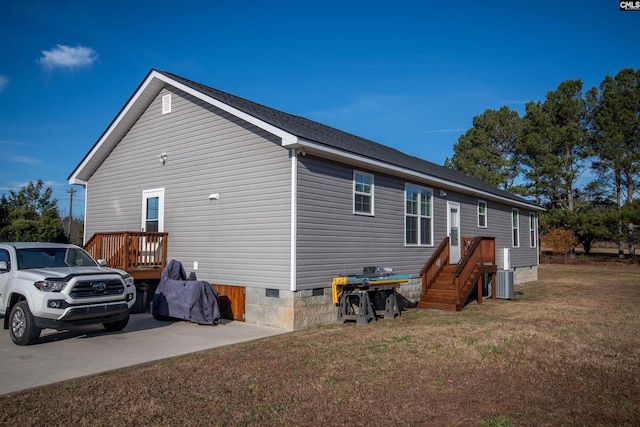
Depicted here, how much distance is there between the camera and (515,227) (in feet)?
70.2

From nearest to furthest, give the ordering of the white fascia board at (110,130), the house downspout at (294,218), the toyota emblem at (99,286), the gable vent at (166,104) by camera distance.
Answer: the toyota emblem at (99,286), the house downspout at (294,218), the white fascia board at (110,130), the gable vent at (166,104)

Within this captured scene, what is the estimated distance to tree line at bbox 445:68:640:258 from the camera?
110 ft

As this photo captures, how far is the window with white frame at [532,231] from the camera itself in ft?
76.4

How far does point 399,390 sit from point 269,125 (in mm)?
6030

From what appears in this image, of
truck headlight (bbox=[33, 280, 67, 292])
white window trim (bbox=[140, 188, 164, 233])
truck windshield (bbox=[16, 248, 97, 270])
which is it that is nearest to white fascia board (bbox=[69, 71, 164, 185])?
white window trim (bbox=[140, 188, 164, 233])

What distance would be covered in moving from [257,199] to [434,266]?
617 cm

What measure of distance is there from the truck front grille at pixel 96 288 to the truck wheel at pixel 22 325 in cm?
80

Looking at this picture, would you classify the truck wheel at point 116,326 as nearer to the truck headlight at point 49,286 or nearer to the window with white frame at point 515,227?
the truck headlight at point 49,286

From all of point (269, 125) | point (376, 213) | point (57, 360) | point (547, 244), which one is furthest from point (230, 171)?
point (547, 244)

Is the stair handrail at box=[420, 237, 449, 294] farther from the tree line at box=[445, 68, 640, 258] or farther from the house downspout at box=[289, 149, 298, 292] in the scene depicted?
the tree line at box=[445, 68, 640, 258]

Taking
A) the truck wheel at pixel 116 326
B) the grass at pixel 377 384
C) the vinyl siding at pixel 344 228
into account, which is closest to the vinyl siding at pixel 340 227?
the vinyl siding at pixel 344 228

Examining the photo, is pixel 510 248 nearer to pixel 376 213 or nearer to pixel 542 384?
pixel 376 213

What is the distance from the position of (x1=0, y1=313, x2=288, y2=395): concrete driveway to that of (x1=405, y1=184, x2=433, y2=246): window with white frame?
560 cm

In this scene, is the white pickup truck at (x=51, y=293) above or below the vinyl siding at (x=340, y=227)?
below
